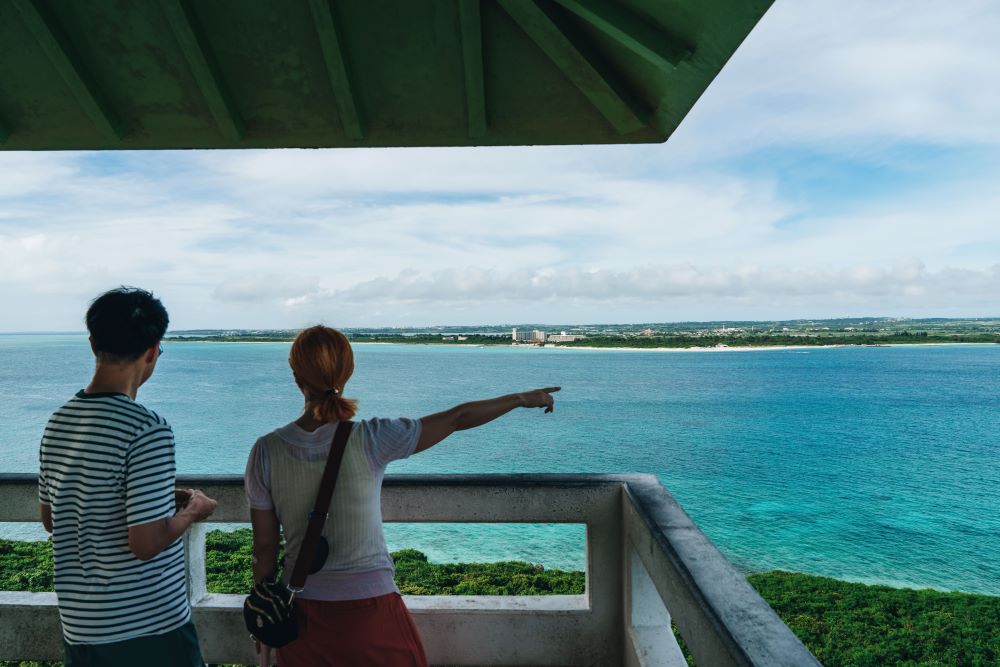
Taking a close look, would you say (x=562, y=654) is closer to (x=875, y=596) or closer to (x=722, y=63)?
(x=722, y=63)

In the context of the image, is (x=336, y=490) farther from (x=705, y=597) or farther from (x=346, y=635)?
(x=705, y=597)

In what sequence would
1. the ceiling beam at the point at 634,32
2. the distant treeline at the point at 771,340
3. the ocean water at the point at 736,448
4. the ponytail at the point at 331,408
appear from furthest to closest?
1. the distant treeline at the point at 771,340
2. the ocean water at the point at 736,448
3. the ceiling beam at the point at 634,32
4. the ponytail at the point at 331,408

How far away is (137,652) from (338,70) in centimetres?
232

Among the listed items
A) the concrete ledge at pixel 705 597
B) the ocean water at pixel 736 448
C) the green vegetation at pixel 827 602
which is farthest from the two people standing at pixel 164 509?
the ocean water at pixel 736 448

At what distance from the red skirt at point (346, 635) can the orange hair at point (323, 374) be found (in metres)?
0.54

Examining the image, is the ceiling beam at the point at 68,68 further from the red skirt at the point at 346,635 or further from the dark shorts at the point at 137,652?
the red skirt at the point at 346,635

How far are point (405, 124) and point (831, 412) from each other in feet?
252

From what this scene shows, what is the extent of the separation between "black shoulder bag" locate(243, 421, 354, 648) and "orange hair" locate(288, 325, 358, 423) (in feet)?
0.18

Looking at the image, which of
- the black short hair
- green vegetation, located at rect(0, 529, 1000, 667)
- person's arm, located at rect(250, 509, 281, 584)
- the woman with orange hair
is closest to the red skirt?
the woman with orange hair

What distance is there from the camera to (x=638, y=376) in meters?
101

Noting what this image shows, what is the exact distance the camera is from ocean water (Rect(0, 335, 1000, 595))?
30.8m

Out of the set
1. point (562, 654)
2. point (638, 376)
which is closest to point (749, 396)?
point (638, 376)

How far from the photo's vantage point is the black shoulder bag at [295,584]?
180cm

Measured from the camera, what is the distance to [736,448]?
51156 mm
